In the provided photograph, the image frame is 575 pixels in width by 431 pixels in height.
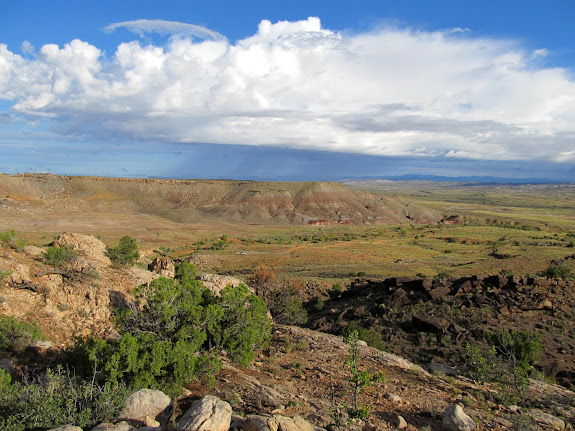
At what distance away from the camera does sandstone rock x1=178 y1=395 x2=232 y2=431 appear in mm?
6699

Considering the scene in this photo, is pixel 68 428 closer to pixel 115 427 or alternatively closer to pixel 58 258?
pixel 115 427

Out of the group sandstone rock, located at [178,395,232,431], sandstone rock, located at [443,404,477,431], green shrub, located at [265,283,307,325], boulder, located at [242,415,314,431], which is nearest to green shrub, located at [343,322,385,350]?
green shrub, located at [265,283,307,325]

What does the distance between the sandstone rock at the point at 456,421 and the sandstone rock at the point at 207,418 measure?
16.9 ft

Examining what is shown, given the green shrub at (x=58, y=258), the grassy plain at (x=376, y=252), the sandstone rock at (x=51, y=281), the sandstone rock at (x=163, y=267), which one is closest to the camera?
the sandstone rock at (x=51, y=281)

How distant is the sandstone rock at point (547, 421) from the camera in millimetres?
10008

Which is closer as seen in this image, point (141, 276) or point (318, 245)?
point (141, 276)

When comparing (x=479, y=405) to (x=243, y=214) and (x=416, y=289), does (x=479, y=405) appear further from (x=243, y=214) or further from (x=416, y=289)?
(x=243, y=214)

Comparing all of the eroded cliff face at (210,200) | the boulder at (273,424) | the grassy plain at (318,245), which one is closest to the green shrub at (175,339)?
the boulder at (273,424)

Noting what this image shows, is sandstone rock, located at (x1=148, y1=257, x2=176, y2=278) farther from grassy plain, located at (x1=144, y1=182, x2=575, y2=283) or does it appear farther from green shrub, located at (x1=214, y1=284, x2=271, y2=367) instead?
grassy plain, located at (x1=144, y1=182, x2=575, y2=283)

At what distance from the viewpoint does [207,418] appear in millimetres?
6809

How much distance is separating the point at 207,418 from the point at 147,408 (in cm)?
175

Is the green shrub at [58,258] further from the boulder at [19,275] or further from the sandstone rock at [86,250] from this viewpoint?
the boulder at [19,275]

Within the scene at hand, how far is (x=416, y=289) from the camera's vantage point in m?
23.7

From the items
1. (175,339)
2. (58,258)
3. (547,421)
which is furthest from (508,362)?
(58,258)
